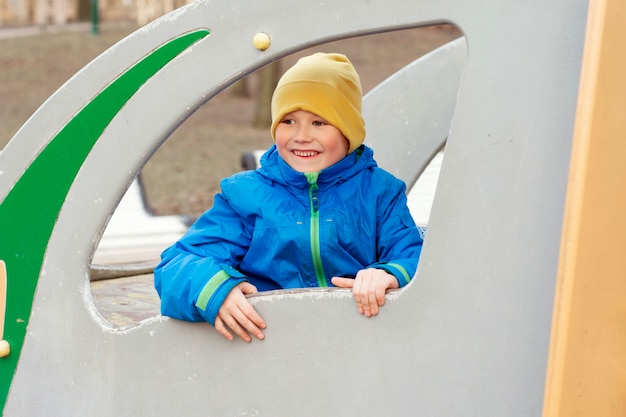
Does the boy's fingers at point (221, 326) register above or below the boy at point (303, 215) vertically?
below

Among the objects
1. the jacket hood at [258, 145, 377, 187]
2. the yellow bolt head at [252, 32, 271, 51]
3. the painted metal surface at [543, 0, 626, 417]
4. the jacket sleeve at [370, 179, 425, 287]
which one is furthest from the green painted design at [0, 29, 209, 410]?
the painted metal surface at [543, 0, 626, 417]

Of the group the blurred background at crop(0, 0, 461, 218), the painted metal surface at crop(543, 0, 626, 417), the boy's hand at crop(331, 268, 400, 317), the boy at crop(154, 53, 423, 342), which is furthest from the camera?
the blurred background at crop(0, 0, 461, 218)

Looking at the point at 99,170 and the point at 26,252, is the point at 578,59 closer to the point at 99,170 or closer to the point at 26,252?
the point at 99,170

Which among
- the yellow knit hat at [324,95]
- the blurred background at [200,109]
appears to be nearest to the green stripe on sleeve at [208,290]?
the yellow knit hat at [324,95]

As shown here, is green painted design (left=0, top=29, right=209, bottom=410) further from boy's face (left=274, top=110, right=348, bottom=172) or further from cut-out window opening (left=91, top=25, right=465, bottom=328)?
boy's face (left=274, top=110, right=348, bottom=172)

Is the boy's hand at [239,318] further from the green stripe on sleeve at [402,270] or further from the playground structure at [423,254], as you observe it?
the green stripe on sleeve at [402,270]

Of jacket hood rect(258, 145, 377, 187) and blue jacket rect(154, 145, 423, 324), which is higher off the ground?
jacket hood rect(258, 145, 377, 187)

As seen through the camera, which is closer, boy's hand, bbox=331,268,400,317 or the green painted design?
boy's hand, bbox=331,268,400,317

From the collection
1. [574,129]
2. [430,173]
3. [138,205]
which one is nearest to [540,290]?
[574,129]

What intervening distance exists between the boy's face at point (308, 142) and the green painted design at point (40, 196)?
13.3 inches

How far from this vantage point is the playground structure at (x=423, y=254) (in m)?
1.70

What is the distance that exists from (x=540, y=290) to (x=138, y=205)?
3675 mm

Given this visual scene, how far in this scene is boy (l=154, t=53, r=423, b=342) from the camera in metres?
2.17

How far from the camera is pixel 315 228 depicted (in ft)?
7.27
